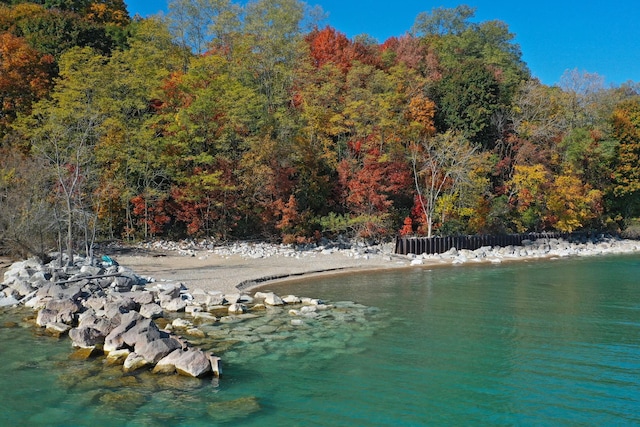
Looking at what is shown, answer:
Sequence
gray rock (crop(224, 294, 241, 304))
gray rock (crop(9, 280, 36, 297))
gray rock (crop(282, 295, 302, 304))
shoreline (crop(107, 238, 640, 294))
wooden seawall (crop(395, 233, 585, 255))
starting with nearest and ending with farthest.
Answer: gray rock (crop(224, 294, 241, 304)), gray rock (crop(9, 280, 36, 297)), gray rock (crop(282, 295, 302, 304)), shoreline (crop(107, 238, 640, 294)), wooden seawall (crop(395, 233, 585, 255))

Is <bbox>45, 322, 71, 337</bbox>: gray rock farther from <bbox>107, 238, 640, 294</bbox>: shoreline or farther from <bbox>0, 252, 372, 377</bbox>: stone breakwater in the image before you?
<bbox>107, 238, 640, 294</bbox>: shoreline

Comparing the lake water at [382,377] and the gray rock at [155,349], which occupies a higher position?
the gray rock at [155,349]

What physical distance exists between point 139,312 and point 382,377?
7.89 m

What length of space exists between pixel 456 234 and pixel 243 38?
22976 millimetres

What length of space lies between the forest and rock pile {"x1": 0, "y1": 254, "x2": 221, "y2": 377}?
11.8 ft

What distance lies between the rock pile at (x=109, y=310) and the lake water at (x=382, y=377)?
0.40m

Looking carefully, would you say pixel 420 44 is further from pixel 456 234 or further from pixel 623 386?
pixel 623 386

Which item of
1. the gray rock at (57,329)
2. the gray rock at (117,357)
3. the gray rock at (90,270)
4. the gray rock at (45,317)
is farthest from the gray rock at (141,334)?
the gray rock at (90,270)

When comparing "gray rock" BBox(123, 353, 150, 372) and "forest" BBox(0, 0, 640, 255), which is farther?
"forest" BBox(0, 0, 640, 255)

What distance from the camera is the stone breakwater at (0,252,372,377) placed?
34.3 feet

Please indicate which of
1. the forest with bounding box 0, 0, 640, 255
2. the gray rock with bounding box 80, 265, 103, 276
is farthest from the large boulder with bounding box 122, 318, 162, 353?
the forest with bounding box 0, 0, 640, 255

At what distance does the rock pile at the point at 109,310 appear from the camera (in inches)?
405

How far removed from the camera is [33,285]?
55.7 feet

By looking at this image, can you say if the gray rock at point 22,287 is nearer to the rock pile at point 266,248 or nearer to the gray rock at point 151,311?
the gray rock at point 151,311
